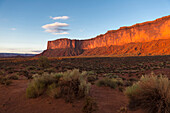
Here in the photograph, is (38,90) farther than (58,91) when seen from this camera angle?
Yes

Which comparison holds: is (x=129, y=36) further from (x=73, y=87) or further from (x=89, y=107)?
(x=89, y=107)

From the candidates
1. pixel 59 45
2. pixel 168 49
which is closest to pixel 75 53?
pixel 59 45

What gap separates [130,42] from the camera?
289 feet

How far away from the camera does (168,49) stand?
54.3 metres

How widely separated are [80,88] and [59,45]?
423 feet

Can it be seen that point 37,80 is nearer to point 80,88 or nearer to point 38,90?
point 38,90

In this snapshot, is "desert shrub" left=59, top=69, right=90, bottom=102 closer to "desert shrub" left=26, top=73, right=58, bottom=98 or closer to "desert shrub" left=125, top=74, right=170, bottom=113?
"desert shrub" left=26, top=73, right=58, bottom=98

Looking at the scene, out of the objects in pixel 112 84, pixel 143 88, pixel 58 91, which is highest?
pixel 143 88

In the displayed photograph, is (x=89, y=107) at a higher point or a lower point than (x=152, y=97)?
lower

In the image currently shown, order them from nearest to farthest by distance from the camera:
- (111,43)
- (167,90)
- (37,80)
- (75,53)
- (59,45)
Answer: (167,90), (37,80), (111,43), (75,53), (59,45)

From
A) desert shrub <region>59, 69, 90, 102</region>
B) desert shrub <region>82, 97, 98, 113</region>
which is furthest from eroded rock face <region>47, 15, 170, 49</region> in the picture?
desert shrub <region>82, 97, 98, 113</region>

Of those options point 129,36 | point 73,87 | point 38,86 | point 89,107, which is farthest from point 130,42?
point 89,107

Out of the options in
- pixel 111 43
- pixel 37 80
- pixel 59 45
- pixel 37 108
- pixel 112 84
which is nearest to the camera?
pixel 37 108

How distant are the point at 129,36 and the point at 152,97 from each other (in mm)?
95795
